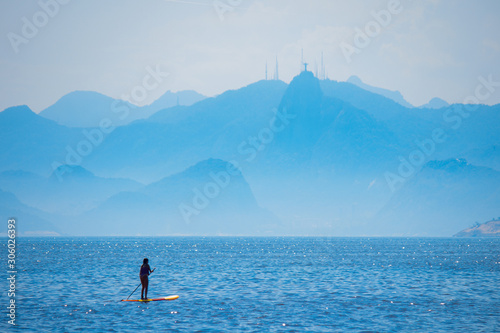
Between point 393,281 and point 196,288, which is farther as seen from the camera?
point 393,281

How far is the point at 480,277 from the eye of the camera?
83.4 metres

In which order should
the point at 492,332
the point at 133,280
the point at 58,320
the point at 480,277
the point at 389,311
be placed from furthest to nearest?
the point at 480,277 < the point at 133,280 < the point at 389,311 < the point at 58,320 < the point at 492,332

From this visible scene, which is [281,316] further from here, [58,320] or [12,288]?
[12,288]

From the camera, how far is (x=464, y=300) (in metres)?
58.5

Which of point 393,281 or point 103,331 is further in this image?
point 393,281

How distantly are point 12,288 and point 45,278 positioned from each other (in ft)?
52.6

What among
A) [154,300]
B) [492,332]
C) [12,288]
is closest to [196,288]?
[154,300]

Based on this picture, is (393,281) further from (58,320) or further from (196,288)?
(58,320)

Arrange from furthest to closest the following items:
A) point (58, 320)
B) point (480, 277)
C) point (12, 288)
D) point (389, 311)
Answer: point (480, 277) < point (12, 288) < point (389, 311) < point (58, 320)

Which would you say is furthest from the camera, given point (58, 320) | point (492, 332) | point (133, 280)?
point (133, 280)

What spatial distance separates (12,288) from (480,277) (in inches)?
2179

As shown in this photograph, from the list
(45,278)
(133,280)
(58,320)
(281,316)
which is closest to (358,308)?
(281,316)

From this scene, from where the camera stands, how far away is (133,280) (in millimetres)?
77938

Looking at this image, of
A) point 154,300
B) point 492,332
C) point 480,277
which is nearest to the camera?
point 492,332
